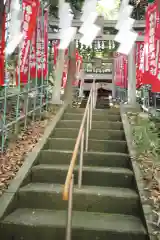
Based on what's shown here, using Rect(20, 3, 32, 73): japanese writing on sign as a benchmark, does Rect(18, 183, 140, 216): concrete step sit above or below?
below

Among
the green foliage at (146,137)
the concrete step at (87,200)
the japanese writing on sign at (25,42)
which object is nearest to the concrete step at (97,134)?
the green foliage at (146,137)

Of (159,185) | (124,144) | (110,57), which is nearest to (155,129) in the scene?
(124,144)

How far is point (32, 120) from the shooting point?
7.65 m

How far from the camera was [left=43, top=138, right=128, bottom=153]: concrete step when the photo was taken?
20.9 ft

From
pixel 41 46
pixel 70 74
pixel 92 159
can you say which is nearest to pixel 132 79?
pixel 70 74

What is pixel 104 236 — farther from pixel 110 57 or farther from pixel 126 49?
pixel 110 57

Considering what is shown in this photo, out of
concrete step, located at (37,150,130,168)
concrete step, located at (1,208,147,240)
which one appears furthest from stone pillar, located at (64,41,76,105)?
concrete step, located at (1,208,147,240)

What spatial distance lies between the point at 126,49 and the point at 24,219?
3.74 meters

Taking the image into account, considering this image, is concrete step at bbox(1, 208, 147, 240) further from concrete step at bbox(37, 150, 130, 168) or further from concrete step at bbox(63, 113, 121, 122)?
concrete step at bbox(63, 113, 121, 122)

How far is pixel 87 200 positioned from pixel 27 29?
3628 millimetres

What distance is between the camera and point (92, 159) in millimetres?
5758

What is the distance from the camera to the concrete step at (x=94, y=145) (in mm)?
6383

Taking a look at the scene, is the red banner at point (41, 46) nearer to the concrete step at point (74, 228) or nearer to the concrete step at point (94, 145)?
the concrete step at point (94, 145)

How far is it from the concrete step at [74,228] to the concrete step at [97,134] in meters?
3.18
